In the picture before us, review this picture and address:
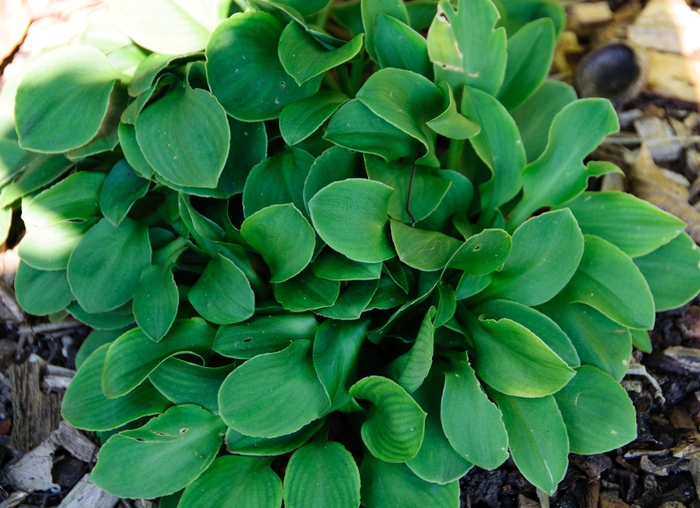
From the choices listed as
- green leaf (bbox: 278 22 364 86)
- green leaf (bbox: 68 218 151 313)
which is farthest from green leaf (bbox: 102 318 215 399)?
green leaf (bbox: 278 22 364 86)

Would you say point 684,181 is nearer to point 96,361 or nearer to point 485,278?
point 485,278

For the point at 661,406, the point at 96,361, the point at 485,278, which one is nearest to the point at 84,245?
the point at 96,361

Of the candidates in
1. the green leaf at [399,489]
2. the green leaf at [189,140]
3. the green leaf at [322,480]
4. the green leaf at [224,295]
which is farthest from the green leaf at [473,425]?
the green leaf at [189,140]

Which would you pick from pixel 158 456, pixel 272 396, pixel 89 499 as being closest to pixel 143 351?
pixel 158 456

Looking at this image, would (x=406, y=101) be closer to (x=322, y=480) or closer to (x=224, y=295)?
(x=224, y=295)

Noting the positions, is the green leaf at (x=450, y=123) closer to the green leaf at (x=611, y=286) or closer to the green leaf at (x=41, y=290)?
the green leaf at (x=611, y=286)

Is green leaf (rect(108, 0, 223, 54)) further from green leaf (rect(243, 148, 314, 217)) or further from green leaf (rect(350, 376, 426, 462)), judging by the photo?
green leaf (rect(350, 376, 426, 462))
